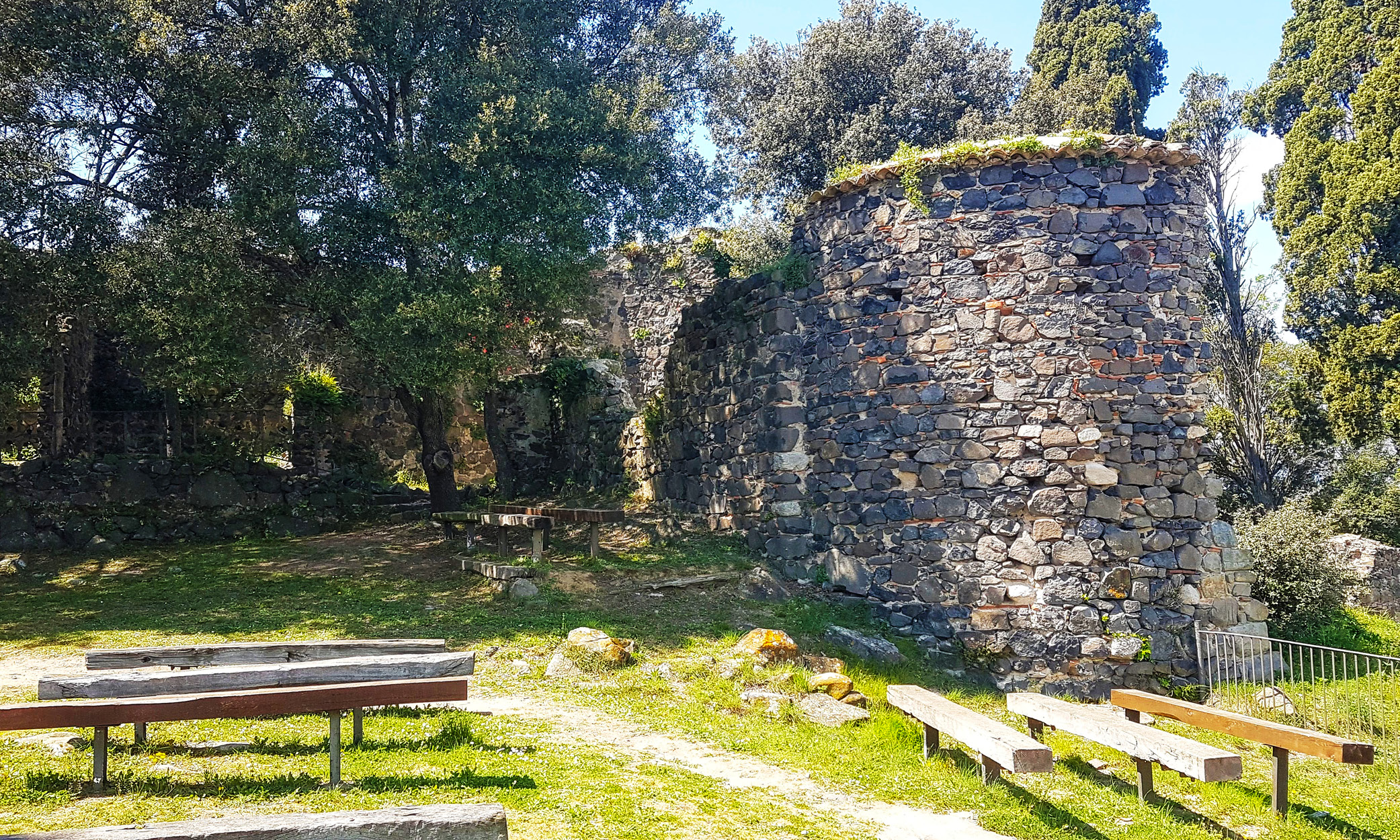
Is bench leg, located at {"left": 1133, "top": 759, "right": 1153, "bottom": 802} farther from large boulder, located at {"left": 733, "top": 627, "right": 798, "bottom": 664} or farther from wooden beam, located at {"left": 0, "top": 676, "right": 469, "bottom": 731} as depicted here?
wooden beam, located at {"left": 0, "top": 676, "right": 469, "bottom": 731}

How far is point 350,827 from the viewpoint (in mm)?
3555

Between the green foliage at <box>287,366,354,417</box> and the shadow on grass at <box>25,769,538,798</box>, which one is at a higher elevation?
the green foliage at <box>287,366,354,417</box>

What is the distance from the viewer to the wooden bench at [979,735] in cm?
480

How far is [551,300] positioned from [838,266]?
4.02m

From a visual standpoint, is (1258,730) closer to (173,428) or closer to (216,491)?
(216,491)

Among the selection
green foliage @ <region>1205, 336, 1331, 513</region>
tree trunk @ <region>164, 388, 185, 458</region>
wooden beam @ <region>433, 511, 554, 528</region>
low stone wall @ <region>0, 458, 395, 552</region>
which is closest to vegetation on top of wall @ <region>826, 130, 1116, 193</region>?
wooden beam @ <region>433, 511, 554, 528</region>

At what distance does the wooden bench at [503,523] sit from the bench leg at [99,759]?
251 inches

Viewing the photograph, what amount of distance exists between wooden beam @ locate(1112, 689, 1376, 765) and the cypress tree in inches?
512

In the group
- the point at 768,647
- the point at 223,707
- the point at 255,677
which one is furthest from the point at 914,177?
the point at 223,707

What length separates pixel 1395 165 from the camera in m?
16.4

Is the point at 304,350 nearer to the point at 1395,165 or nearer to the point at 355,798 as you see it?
the point at 355,798

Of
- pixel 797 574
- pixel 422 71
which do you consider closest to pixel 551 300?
pixel 422 71

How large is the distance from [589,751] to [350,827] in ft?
8.44

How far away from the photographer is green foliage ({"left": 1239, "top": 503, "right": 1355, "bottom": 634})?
36.1ft
